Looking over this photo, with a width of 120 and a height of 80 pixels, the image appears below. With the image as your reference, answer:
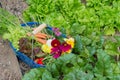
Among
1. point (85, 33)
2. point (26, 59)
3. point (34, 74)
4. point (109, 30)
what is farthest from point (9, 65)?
point (109, 30)

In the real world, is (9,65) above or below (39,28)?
below

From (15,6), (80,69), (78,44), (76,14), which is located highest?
(15,6)

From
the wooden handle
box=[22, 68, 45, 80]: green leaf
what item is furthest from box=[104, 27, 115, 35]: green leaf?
box=[22, 68, 45, 80]: green leaf

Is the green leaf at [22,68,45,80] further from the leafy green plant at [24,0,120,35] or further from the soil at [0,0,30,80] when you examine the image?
the leafy green plant at [24,0,120,35]

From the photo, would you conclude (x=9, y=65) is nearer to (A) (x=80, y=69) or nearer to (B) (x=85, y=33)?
(A) (x=80, y=69)

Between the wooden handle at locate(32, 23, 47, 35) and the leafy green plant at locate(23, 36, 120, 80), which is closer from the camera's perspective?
the leafy green plant at locate(23, 36, 120, 80)

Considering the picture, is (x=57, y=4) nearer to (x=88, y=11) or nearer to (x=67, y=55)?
(x=88, y=11)

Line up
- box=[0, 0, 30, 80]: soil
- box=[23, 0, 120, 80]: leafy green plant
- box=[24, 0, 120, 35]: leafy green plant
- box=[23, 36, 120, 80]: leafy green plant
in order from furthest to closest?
box=[24, 0, 120, 35]: leafy green plant
box=[0, 0, 30, 80]: soil
box=[23, 0, 120, 80]: leafy green plant
box=[23, 36, 120, 80]: leafy green plant

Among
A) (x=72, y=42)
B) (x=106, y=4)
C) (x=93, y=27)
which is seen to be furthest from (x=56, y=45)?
(x=106, y=4)

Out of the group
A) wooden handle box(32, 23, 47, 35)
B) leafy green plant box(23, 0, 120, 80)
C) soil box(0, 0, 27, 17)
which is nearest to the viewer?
leafy green plant box(23, 0, 120, 80)

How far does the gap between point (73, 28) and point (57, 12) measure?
19.2 inches

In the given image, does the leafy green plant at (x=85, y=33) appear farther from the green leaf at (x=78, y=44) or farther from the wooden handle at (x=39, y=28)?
the wooden handle at (x=39, y=28)

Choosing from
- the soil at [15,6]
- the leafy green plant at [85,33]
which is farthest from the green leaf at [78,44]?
the soil at [15,6]

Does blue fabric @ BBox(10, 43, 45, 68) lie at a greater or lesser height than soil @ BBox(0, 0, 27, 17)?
lesser
